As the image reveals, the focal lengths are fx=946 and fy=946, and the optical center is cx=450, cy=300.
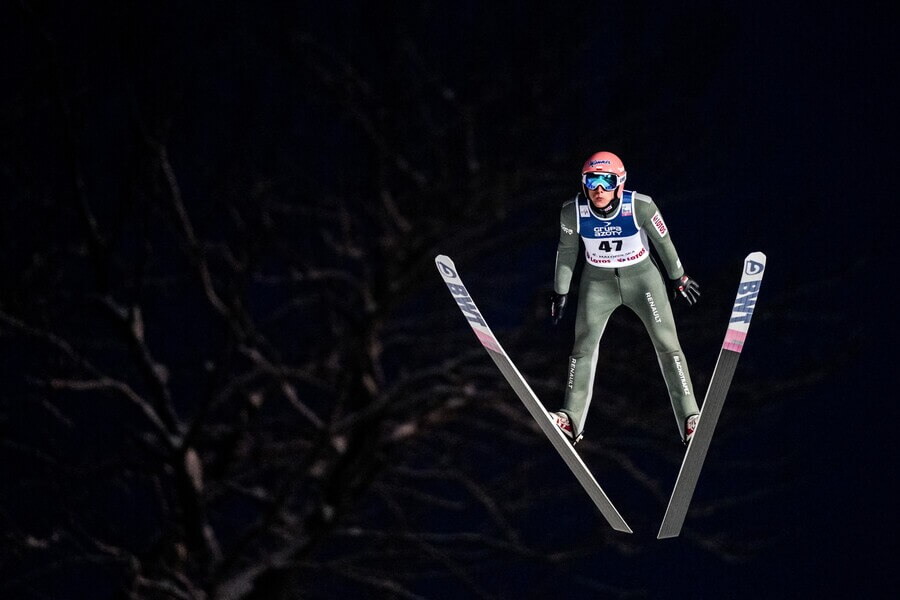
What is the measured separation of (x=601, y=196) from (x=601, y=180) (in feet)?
0.15

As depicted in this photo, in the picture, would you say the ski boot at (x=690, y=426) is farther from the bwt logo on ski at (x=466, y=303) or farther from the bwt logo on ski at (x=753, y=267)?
the bwt logo on ski at (x=466, y=303)

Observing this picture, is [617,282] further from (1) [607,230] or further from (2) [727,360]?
(2) [727,360]

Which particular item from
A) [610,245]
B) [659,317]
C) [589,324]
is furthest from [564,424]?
[610,245]

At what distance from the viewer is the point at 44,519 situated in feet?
36.6

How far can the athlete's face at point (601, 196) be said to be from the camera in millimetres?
2240

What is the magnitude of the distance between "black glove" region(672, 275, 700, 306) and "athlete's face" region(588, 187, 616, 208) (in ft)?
0.88

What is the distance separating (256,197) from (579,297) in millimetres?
10045

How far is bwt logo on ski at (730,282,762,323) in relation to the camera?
2.38 m

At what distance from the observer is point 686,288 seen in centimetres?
231

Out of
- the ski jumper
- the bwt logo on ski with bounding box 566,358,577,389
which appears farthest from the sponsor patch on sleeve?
the bwt logo on ski with bounding box 566,358,577,389

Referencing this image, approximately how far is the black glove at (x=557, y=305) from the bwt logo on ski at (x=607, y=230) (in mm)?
175

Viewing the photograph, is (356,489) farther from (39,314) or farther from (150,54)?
(150,54)

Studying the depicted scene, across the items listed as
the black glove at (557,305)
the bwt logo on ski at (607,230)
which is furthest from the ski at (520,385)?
the bwt logo on ski at (607,230)

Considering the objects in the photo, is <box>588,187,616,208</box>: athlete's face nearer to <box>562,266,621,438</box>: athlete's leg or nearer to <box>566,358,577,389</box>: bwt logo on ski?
<box>562,266,621,438</box>: athlete's leg
